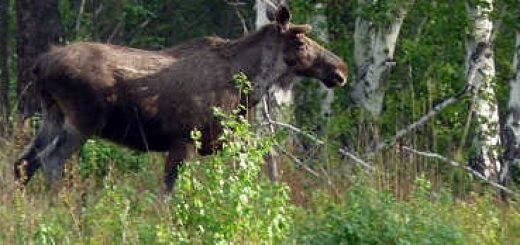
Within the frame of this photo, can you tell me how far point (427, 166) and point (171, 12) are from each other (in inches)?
549

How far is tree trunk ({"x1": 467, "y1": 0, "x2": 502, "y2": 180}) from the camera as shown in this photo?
589 inches

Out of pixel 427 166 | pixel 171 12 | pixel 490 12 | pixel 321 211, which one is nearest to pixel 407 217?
pixel 321 211

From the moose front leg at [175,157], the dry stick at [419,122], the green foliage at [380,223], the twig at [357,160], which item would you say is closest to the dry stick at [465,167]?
the twig at [357,160]

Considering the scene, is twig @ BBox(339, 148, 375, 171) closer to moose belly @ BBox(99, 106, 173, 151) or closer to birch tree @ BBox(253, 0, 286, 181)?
birch tree @ BBox(253, 0, 286, 181)

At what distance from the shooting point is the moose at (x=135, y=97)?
13266 mm

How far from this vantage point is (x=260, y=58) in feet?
46.1

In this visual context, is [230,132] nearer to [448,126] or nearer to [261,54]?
[261,54]

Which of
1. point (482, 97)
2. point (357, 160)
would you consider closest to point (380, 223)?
point (357, 160)

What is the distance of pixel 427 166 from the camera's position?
46.1 ft

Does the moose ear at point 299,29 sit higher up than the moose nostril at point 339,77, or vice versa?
the moose ear at point 299,29

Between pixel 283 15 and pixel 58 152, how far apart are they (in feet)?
Answer: 7.70

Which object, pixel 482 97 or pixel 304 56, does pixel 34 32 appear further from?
pixel 482 97

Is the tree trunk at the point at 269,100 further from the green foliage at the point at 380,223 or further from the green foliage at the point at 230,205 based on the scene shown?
the green foliage at the point at 230,205

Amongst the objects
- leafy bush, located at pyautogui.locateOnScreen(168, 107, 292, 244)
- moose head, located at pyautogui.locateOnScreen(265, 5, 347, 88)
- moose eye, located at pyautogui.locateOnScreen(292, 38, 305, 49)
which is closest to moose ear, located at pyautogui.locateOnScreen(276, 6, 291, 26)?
moose head, located at pyautogui.locateOnScreen(265, 5, 347, 88)
